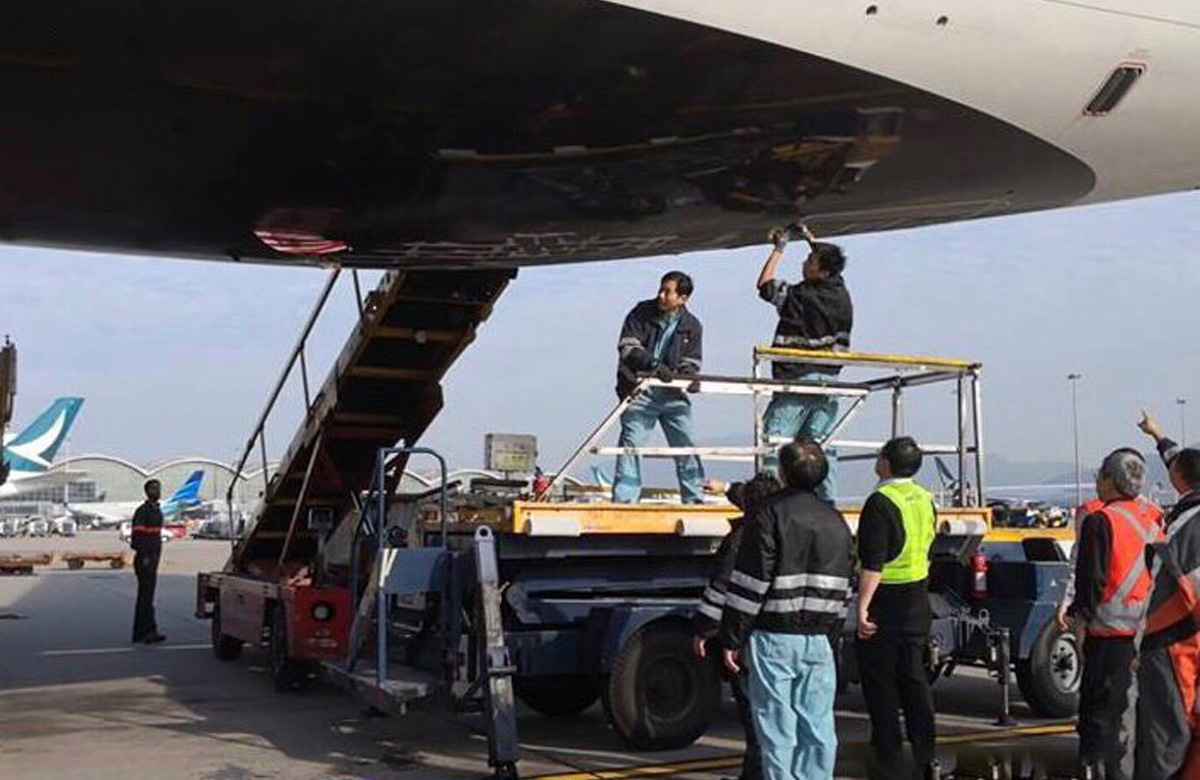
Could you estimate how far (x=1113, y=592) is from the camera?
19.3 ft

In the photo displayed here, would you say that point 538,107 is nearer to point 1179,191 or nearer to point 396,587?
point 396,587

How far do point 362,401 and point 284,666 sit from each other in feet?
6.95

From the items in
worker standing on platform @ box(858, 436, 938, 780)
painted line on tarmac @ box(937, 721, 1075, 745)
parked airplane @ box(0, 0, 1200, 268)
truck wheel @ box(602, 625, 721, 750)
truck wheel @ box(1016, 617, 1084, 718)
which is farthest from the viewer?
truck wheel @ box(1016, 617, 1084, 718)

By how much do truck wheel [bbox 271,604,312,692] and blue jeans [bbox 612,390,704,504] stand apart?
344cm

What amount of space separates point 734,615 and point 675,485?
3.15 m

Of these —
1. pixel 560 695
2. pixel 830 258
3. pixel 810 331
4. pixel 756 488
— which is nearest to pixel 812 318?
pixel 810 331

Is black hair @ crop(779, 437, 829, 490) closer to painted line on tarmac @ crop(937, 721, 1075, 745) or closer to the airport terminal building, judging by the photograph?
painted line on tarmac @ crop(937, 721, 1075, 745)

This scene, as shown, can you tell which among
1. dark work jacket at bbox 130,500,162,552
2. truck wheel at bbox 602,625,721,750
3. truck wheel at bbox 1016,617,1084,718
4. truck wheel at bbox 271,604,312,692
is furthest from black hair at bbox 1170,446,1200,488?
dark work jacket at bbox 130,500,162,552

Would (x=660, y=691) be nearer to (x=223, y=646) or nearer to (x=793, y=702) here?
(x=793, y=702)

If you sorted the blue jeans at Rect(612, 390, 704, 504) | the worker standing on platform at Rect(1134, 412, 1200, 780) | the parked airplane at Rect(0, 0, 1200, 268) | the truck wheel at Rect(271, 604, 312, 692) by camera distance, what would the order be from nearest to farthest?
the parked airplane at Rect(0, 0, 1200, 268)
the worker standing on platform at Rect(1134, 412, 1200, 780)
the blue jeans at Rect(612, 390, 704, 504)
the truck wheel at Rect(271, 604, 312, 692)

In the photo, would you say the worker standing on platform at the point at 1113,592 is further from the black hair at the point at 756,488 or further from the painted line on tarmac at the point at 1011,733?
the painted line on tarmac at the point at 1011,733

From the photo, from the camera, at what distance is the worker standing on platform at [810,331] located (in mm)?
7359

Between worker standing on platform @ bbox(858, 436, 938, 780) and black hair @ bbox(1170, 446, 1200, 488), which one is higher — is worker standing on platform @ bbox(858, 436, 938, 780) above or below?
below

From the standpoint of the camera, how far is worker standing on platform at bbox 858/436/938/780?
621 cm
